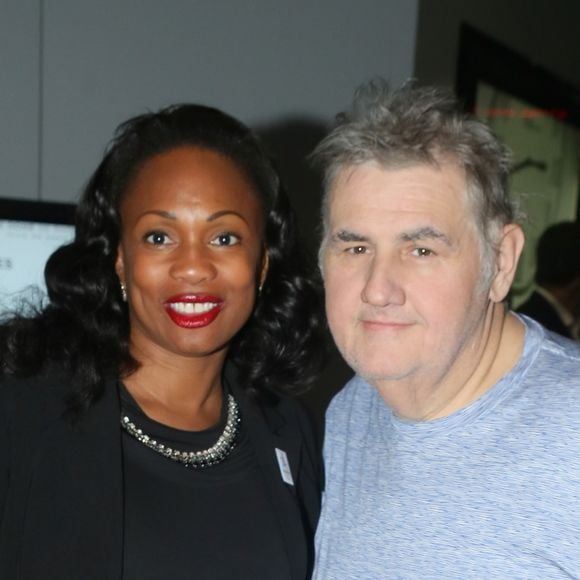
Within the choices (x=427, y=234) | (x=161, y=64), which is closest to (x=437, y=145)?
(x=427, y=234)

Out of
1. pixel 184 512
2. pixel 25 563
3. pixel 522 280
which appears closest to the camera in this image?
pixel 25 563

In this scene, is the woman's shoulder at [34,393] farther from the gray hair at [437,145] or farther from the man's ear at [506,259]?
the man's ear at [506,259]

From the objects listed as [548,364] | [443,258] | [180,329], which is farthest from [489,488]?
[180,329]

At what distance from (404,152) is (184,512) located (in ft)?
2.72

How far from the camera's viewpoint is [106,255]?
200 centimetres

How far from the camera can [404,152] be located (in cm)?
151

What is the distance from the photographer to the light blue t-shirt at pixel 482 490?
142 centimetres

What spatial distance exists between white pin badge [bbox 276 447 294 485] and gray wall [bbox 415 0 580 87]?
7.99ft

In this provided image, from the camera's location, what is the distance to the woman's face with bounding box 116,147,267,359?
1839mm

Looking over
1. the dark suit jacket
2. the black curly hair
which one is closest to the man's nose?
the black curly hair

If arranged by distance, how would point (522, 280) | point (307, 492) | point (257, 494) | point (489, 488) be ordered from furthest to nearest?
point (522, 280) < point (307, 492) < point (257, 494) < point (489, 488)

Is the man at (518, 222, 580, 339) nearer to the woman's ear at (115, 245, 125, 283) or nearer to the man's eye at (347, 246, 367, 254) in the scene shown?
the woman's ear at (115, 245, 125, 283)

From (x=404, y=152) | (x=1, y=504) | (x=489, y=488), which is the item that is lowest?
(x=1, y=504)

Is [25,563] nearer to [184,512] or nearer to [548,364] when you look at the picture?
[184,512]
